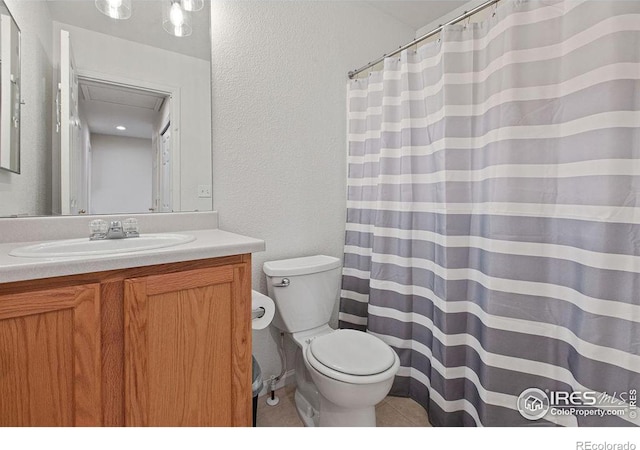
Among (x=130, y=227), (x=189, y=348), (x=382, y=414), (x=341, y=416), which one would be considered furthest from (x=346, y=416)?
(x=130, y=227)

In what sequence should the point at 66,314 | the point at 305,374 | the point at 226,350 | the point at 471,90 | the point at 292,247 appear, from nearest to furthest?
the point at 66,314
the point at 226,350
the point at 471,90
the point at 305,374
the point at 292,247

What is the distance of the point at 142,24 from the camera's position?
1.36 meters

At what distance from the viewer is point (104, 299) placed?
85cm

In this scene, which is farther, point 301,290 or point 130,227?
point 301,290

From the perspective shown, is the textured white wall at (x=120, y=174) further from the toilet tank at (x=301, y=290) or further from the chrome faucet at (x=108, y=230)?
the toilet tank at (x=301, y=290)

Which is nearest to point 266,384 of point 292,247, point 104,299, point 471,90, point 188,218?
point 292,247

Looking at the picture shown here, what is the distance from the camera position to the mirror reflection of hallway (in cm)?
130

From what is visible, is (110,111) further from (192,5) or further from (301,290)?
(301,290)

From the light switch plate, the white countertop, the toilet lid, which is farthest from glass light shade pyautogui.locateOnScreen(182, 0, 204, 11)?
the toilet lid

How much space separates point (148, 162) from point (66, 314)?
0.81m

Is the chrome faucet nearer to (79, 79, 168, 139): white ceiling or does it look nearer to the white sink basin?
the white sink basin

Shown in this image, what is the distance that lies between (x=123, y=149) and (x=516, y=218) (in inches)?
66.6

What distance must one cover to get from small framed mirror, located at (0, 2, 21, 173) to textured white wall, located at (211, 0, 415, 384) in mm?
719
